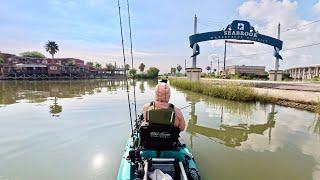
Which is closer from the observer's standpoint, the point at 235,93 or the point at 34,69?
the point at 235,93

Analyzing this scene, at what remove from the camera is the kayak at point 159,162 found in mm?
3439

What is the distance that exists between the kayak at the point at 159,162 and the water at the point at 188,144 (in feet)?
4.42

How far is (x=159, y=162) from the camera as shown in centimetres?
361

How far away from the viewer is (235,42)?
980 inches

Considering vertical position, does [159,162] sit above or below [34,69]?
below

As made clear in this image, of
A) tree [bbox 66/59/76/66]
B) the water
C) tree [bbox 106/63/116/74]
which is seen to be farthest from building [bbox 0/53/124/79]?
the water

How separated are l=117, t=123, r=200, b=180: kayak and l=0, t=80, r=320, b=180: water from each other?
53.0 inches

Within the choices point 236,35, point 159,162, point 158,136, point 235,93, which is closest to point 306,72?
point 236,35

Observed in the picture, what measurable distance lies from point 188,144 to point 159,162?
11.8 feet

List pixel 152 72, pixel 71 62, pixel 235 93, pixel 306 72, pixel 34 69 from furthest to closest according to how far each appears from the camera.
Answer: pixel 152 72
pixel 71 62
pixel 306 72
pixel 34 69
pixel 235 93

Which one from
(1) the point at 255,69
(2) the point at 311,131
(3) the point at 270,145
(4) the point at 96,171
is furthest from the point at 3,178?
(1) the point at 255,69

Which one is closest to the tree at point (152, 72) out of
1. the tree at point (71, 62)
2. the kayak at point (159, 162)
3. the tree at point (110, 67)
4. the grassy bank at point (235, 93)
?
the tree at point (110, 67)

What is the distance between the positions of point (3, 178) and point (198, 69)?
79.9ft

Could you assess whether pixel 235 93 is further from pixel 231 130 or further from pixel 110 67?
pixel 110 67
